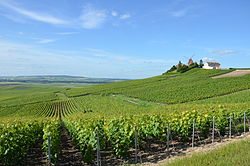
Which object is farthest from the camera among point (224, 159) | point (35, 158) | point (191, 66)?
point (191, 66)

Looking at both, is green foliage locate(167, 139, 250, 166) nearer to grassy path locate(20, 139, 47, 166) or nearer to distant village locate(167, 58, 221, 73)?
Answer: grassy path locate(20, 139, 47, 166)

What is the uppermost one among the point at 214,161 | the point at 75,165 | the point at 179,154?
the point at 214,161

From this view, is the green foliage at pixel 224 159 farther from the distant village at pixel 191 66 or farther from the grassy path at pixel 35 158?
the distant village at pixel 191 66

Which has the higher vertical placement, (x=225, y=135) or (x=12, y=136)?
(x=12, y=136)

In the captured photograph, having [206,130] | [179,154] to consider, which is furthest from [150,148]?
[206,130]

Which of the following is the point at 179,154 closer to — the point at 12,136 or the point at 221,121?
the point at 221,121

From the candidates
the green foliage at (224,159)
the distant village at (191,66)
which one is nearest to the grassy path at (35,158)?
the green foliage at (224,159)

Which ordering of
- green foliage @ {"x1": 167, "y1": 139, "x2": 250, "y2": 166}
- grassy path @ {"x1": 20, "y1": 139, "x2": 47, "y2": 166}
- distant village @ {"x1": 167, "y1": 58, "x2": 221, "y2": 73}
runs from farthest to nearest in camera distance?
distant village @ {"x1": 167, "y1": 58, "x2": 221, "y2": 73}, grassy path @ {"x1": 20, "y1": 139, "x2": 47, "y2": 166}, green foliage @ {"x1": 167, "y1": 139, "x2": 250, "y2": 166}

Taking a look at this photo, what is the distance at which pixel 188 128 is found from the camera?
510 inches

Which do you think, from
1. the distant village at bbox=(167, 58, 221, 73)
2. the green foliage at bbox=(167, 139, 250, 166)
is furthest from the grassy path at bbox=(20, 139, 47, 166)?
the distant village at bbox=(167, 58, 221, 73)

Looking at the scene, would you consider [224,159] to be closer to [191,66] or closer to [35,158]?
[35,158]

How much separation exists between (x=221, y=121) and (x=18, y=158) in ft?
42.9

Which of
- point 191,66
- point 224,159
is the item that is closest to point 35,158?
point 224,159

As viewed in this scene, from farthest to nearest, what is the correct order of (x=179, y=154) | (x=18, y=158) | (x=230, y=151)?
(x=179, y=154)
(x=18, y=158)
(x=230, y=151)
